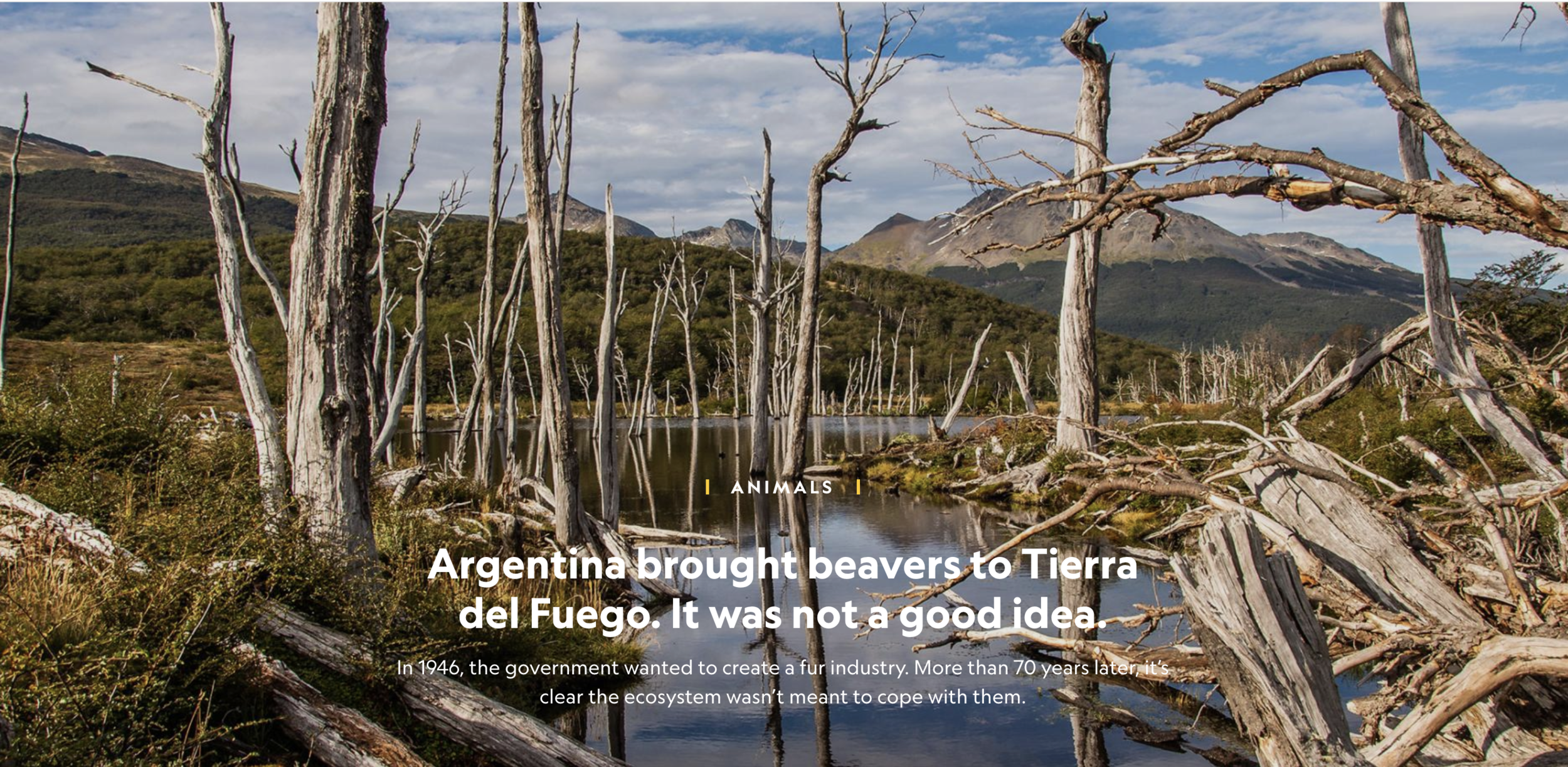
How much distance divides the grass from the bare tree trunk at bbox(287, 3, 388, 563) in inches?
17.5

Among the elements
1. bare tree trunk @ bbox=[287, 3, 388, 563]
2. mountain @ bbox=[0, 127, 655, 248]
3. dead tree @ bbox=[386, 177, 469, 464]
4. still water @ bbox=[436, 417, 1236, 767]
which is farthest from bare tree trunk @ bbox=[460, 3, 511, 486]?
mountain @ bbox=[0, 127, 655, 248]

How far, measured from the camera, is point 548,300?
30.9ft

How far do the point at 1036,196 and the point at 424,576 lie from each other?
16.9 ft

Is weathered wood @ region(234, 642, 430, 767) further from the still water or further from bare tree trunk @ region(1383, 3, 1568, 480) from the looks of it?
bare tree trunk @ region(1383, 3, 1568, 480)

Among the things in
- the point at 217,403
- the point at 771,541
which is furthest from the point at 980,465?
the point at 217,403

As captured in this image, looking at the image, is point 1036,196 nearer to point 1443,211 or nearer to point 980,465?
point 1443,211

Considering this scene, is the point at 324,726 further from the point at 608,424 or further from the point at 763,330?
the point at 763,330

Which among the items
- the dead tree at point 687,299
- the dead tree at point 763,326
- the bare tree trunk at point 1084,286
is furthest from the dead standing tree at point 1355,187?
the dead tree at point 687,299

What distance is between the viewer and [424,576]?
7.23m

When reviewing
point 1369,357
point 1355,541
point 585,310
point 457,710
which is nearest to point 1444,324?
point 1369,357

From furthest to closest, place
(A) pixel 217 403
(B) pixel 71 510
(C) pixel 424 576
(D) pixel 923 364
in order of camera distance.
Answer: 1. (D) pixel 923 364
2. (A) pixel 217 403
3. (C) pixel 424 576
4. (B) pixel 71 510

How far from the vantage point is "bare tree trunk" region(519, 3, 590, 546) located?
30.6ft

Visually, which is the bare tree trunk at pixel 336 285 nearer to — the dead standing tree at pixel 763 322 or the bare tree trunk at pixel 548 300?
the bare tree trunk at pixel 548 300

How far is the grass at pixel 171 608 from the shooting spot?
358 centimetres
